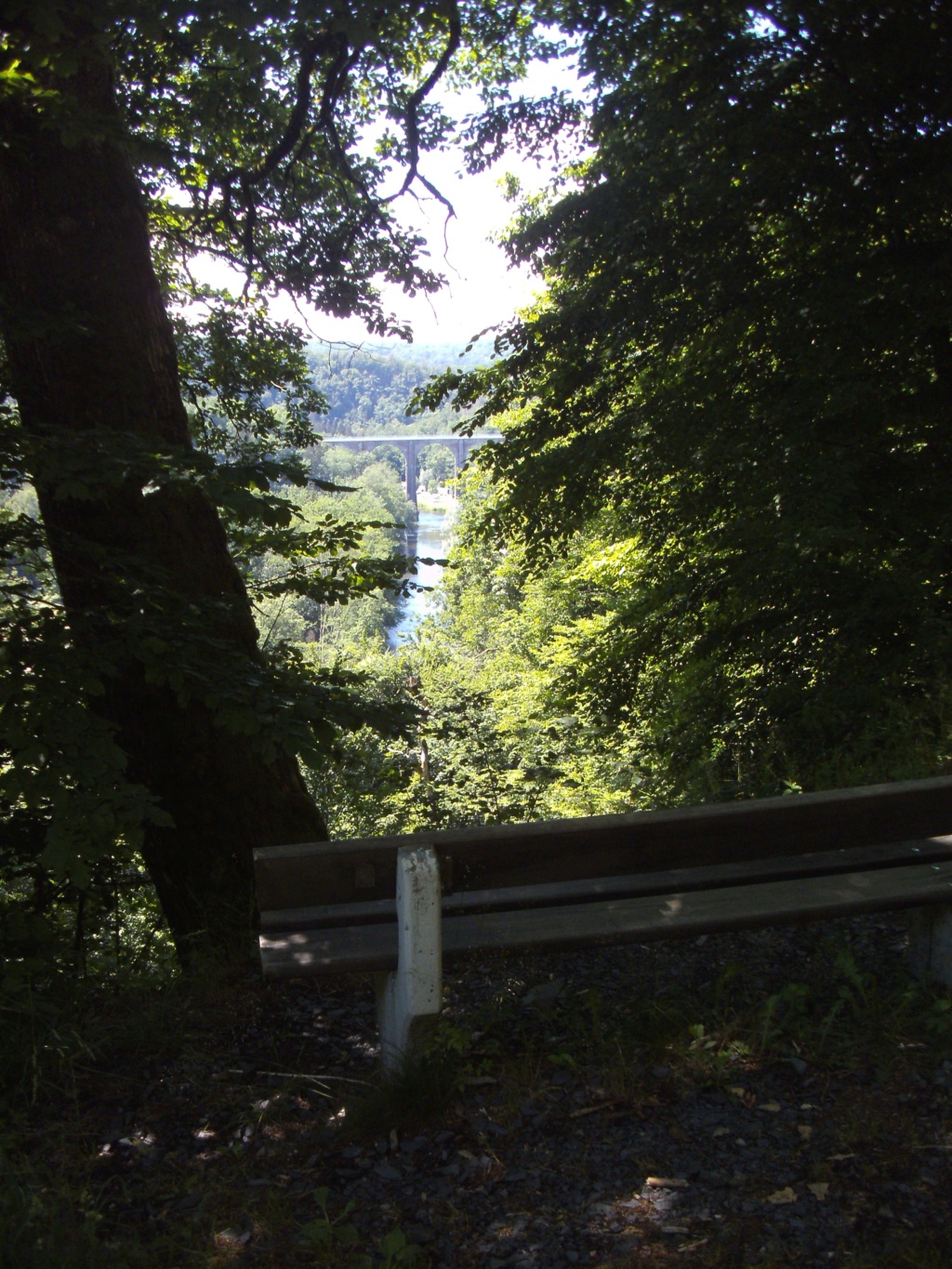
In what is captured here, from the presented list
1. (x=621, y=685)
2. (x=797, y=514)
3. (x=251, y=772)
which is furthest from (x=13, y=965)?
(x=621, y=685)

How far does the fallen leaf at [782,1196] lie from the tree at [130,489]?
5.89 feet

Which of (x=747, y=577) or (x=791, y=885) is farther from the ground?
(x=747, y=577)

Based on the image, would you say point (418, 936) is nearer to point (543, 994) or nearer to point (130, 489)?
point (543, 994)

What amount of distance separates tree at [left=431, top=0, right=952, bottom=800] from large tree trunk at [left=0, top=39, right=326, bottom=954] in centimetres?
313

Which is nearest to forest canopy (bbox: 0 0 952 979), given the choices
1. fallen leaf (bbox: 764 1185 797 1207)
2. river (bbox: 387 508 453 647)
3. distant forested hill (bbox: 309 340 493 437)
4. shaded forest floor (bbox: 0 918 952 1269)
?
shaded forest floor (bbox: 0 918 952 1269)

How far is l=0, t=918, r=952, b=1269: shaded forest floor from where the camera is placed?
2000 mm

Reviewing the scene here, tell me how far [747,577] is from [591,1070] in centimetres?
525

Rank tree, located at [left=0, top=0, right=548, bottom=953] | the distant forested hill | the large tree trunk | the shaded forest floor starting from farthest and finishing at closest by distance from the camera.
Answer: the distant forested hill
the large tree trunk
tree, located at [left=0, top=0, right=548, bottom=953]
the shaded forest floor

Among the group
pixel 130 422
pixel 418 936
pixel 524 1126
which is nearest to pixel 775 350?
pixel 130 422

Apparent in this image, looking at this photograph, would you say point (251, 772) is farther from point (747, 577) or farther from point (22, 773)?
point (747, 577)

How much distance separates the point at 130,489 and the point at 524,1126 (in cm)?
322

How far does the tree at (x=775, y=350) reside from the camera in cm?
641

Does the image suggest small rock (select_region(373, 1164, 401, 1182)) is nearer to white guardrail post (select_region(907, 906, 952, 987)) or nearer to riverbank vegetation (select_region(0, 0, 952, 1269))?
riverbank vegetation (select_region(0, 0, 952, 1269))

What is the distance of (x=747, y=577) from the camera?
7289mm
